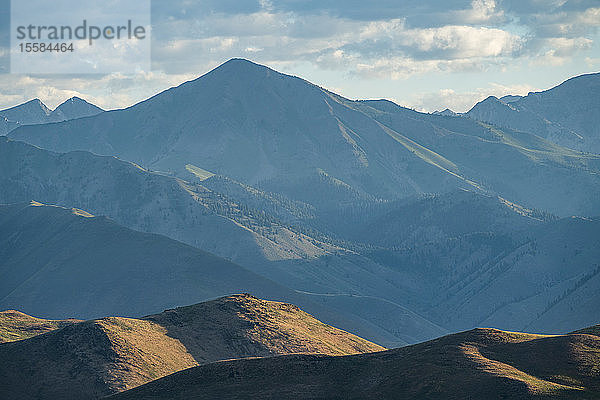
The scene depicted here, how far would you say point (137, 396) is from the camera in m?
121

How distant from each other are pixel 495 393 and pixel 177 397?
47044 mm

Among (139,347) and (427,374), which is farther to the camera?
(139,347)

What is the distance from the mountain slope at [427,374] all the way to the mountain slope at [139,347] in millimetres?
32369

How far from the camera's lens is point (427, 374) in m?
109

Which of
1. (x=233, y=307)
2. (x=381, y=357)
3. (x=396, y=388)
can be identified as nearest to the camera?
(x=396, y=388)

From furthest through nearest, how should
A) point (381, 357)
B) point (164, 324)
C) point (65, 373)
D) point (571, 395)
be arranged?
point (164, 324), point (65, 373), point (381, 357), point (571, 395)

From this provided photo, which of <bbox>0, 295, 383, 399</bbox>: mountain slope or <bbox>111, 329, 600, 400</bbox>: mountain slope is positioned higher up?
<bbox>111, 329, 600, 400</bbox>: mountain slope

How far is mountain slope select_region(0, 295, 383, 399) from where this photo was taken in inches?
5989

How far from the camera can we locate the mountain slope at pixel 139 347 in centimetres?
15212

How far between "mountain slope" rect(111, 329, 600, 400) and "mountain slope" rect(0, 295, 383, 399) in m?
32.4

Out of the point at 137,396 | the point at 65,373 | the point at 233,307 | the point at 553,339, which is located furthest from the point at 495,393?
the point at 233,307

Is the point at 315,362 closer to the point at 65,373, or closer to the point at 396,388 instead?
the point at 396,388

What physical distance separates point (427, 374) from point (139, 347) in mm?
75954

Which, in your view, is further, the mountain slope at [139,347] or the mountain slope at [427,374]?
the mountain slope at [139,347]
